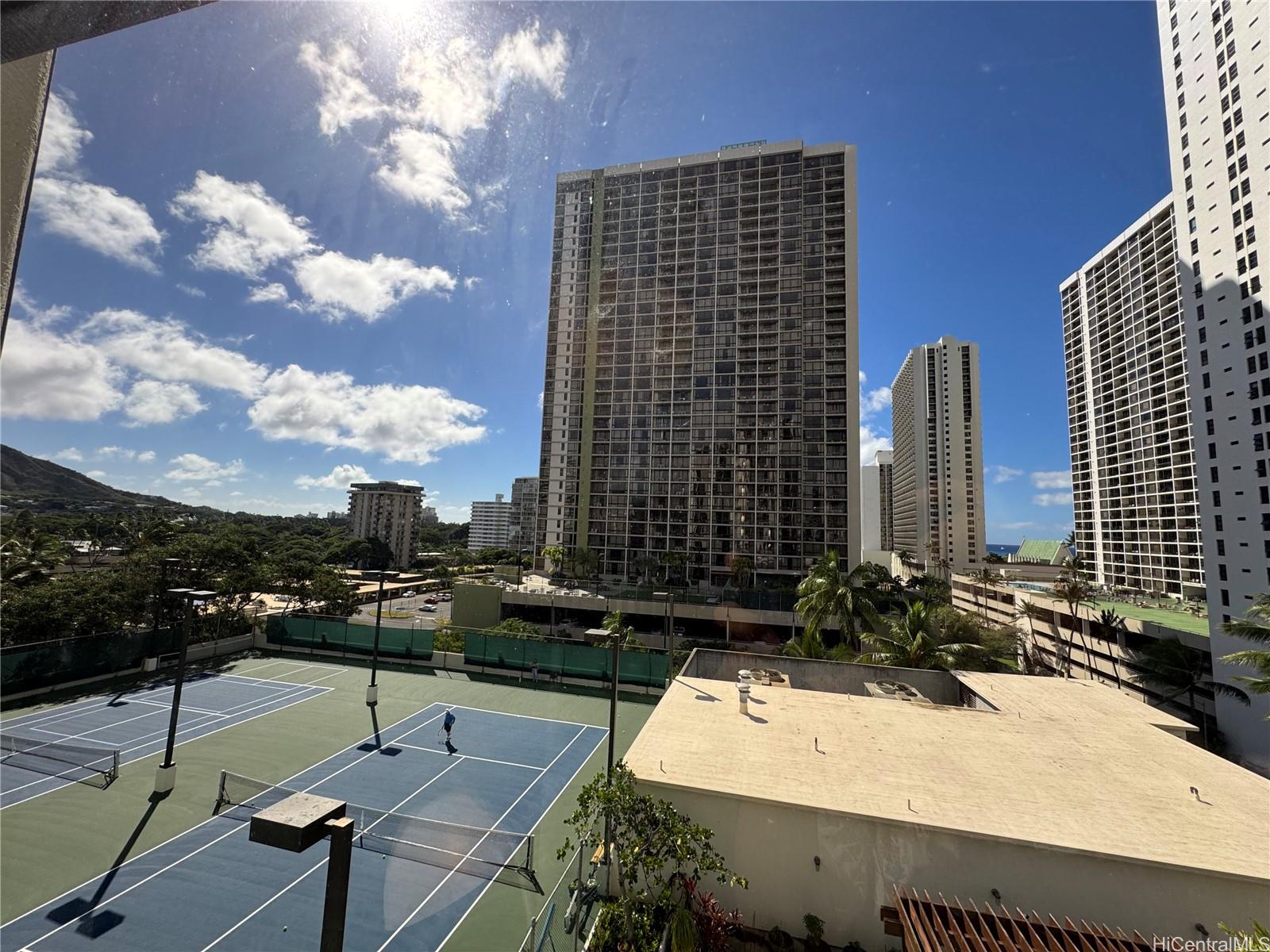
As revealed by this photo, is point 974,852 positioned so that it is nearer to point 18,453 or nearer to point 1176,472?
point 18,453

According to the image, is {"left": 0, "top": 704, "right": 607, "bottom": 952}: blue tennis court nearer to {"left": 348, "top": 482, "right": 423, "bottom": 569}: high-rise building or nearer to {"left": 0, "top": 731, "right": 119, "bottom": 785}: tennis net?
{"left": 0, "top": 731, "right": 119, "bottom": 785}: tennis net

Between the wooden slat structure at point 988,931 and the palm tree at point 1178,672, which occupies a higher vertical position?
the wooden slat structure at point 988,931

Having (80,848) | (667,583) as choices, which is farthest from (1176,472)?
(80,848)

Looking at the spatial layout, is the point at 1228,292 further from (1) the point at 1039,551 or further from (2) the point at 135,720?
(1) the point at 1039,551

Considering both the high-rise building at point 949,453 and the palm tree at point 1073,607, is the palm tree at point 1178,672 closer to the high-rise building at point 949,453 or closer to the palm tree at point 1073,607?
the palm tree at point 1073,607

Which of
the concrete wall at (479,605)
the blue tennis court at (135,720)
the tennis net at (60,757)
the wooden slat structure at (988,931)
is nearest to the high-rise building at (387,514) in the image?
the concrete wall at (479,605)

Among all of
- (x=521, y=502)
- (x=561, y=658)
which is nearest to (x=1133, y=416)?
(x=561, y=658)
